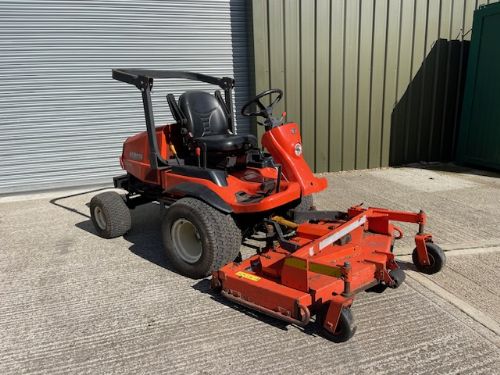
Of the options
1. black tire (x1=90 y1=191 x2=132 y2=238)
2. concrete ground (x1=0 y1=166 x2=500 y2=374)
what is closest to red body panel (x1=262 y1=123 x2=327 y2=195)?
concrete ground (x1=0 y1=166 x2=500 y2=374)

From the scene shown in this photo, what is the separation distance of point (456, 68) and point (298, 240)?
6.16m

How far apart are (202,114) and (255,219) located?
118 cm

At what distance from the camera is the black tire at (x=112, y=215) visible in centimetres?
422

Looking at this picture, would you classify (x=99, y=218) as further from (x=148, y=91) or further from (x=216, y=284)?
(x=216, y=284)

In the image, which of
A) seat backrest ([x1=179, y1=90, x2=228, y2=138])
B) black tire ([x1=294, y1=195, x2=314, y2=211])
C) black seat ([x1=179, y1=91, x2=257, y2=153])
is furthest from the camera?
black tire ([x1=294, y1=195, x2=314, y2=211])

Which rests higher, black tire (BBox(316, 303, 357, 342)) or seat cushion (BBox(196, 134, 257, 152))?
seat cushion (BBox(196, 134, 257, 152))

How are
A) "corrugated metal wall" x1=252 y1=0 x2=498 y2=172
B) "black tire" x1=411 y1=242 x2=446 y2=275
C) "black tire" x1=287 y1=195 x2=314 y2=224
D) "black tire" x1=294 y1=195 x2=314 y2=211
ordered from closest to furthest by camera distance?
"black tire" x1=411 y1=242 x2=446 y2=275 < "black tire" x1=287 y1=195 x2=314 y2=224 < "black tire" x1=294 y1=195 x2=314 y2=211 < "corrugated metal wall" x1=252 y1=0 x2=498 y2=172

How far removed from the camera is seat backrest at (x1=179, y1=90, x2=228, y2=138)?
149 inches

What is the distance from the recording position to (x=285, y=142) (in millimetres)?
3369

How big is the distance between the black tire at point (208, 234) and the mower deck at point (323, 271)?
0.73 feet

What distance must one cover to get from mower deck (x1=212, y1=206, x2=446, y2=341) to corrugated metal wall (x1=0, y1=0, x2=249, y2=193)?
4.35 meters

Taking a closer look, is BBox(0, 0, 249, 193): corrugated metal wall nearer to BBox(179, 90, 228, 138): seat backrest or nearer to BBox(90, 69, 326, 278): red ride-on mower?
BBox(90, 69, 326, 278): red ride-on mower

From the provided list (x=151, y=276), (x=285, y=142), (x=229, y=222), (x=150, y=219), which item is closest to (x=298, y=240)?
(x=229, y=222)

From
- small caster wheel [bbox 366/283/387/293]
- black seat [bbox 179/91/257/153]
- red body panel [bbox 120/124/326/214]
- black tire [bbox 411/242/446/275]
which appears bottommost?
small caster wheel [bbox 366/283/387/293]
